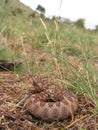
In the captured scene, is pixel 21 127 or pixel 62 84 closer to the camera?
pixel 21 127

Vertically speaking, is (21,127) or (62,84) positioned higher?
(62,84)

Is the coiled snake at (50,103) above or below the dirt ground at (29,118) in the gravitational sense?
above

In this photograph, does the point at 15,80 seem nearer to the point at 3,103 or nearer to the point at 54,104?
the point at 3,103

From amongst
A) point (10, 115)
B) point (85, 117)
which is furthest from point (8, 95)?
point (85, 117)

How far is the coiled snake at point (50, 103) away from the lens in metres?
2.29

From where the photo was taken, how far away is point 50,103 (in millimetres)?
2328

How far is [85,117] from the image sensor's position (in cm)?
237

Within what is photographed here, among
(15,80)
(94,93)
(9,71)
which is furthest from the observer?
(9,71)

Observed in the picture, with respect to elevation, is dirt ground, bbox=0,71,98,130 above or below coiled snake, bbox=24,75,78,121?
below

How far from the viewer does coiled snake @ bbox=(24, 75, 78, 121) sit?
7.52 ft

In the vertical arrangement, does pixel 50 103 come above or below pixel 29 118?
above

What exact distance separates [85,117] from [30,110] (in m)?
0.37

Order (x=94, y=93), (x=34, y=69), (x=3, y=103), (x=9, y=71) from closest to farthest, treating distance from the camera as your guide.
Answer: (x=94, y=93), (x=3, y=103), (x=34, y=69), (x=9, y=71)

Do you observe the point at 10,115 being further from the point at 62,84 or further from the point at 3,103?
the point at 62,84
